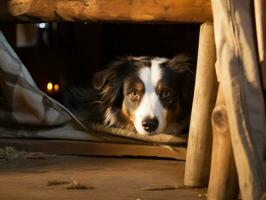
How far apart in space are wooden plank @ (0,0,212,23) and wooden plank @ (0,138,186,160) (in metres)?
0.52

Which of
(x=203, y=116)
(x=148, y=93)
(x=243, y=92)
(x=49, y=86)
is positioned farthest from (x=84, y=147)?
(x=243, y=92)

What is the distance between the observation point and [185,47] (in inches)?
165

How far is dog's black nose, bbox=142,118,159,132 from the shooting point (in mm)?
2908

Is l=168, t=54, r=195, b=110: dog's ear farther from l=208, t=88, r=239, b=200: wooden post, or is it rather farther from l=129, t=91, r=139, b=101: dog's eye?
l=208, t=88, r=239, b=200: wooden post

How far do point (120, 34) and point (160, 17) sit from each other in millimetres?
2230

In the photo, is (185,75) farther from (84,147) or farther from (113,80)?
(84,147)

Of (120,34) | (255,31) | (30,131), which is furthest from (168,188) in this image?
(120,34)

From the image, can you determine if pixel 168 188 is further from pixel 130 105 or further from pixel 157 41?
pixel 157 41

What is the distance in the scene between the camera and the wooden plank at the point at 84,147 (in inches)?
109

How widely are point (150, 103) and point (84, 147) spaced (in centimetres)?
38

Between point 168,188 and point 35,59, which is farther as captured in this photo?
point 35,59

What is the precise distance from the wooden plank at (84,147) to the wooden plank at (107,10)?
521 millimetres

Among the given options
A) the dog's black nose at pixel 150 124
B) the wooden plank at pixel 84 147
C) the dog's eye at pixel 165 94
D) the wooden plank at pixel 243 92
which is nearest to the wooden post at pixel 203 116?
the wooden plank at pixel 243 92

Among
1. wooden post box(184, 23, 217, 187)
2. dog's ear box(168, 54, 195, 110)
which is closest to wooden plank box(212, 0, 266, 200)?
wooden post box(184, 23, 217, 187)
